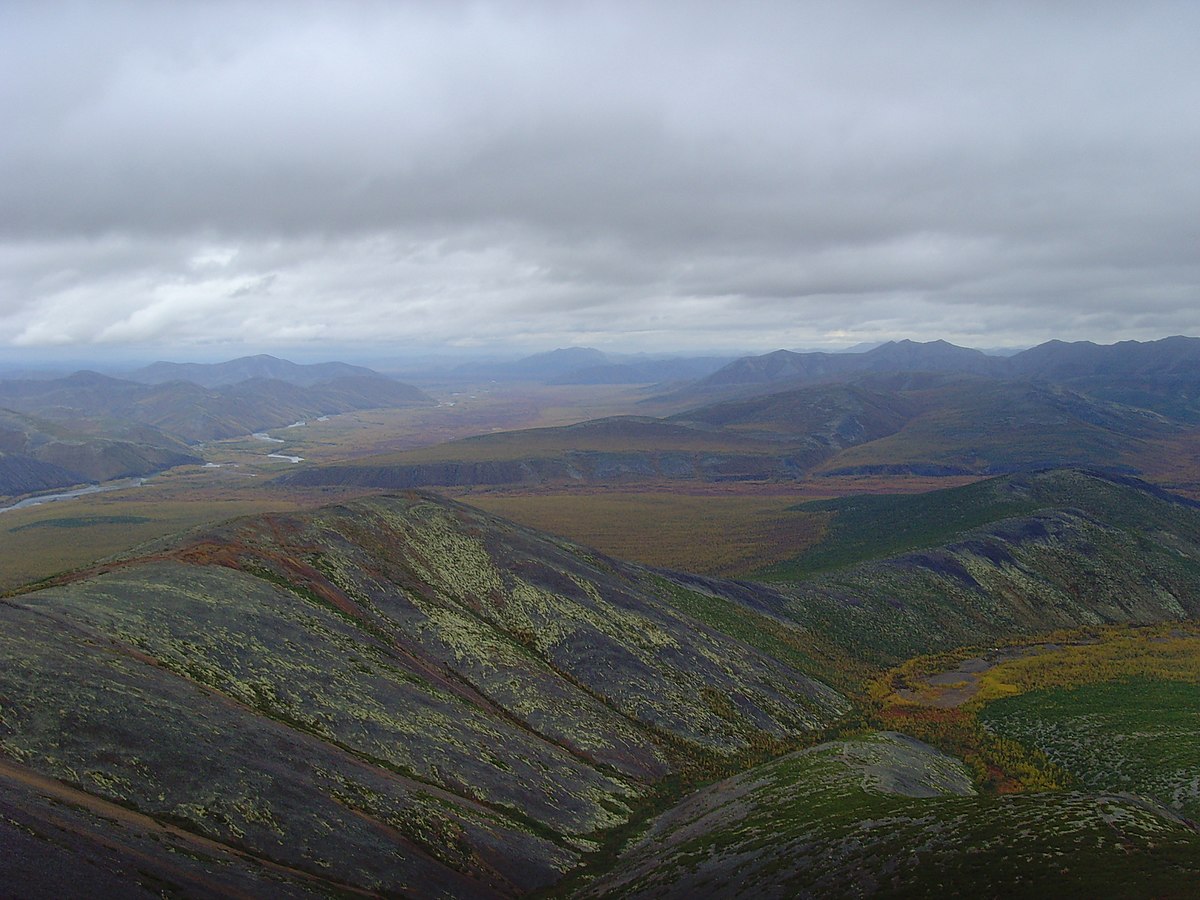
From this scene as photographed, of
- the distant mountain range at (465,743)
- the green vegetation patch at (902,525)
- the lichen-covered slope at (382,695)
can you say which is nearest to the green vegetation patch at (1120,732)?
the distant mountain range at (465,743)

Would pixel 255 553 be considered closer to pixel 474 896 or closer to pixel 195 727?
pixel 195 727

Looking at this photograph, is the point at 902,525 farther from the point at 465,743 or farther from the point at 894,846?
the point at 894,846

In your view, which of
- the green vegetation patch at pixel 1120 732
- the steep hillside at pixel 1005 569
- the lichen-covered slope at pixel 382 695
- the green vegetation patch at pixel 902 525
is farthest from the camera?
the green vegetation patch at pixel 902 525

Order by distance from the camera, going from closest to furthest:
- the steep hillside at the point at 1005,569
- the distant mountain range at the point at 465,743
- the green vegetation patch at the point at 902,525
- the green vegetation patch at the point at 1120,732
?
the distant mountain range at the point at 465,743 < the green vegetation patch at the point at 1120,732 < the steep hillside at the point at 1005,569 < the green vegetation patch at the point at 902,525

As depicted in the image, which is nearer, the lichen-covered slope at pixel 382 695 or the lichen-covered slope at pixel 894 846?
the lichen-covered slope at pixel 894 846

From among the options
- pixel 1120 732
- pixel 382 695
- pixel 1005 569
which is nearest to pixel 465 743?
pixel 382 695

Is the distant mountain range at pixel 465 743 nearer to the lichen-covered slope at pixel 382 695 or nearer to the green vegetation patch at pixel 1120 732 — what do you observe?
the lichen-covered slope at pixel 382 695

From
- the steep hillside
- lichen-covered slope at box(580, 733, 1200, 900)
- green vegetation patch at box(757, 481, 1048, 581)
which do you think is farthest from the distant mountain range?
green vegetation patch at box(757, 481, 1048, 581)

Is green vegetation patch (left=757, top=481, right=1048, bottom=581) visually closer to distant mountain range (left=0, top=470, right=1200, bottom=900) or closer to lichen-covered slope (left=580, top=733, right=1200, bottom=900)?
distant mountain range (left=0, top=470, right=1200, bottom=900)

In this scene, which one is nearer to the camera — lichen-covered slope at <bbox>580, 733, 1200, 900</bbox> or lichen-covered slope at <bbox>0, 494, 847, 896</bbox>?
lichen-covered slope at <bbox>580, 733, 1200, 900</bbox>
